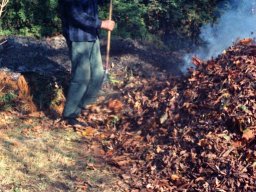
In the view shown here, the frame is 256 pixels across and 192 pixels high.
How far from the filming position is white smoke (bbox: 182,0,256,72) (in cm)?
867

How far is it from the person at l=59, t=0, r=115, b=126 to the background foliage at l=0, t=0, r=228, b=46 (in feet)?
12.8

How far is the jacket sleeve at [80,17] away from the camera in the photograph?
5.53 metres

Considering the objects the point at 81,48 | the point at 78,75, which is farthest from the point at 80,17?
the point at 78,75

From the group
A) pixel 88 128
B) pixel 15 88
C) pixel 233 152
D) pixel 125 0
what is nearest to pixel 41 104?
pixel 15 88

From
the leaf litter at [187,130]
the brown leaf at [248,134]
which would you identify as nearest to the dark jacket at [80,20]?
the leaf litter at [187,130]

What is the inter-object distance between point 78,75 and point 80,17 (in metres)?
0.80

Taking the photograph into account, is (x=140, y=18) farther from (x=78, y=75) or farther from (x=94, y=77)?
(x=78, y=75)

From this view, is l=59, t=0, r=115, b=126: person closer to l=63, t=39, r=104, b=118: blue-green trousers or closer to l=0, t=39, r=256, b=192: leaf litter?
l=63, t=39, r=104, b=118: blue-green trousers

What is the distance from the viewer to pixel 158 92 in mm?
6551

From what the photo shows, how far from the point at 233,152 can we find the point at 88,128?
217 centimetres

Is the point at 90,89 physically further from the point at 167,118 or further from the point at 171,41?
the point at 171,41

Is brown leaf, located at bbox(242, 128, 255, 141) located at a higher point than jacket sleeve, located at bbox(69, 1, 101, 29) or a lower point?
lower

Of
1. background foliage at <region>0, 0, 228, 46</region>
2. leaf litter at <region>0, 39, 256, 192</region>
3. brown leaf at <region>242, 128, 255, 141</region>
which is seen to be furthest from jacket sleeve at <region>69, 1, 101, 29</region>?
background foliage at <region>0, 0, 228, 46</region>

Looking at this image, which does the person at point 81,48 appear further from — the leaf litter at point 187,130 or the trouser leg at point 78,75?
the leaf litter at point 187,130
